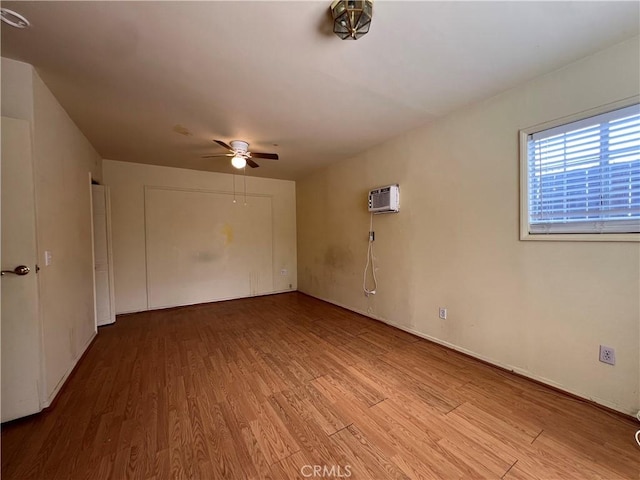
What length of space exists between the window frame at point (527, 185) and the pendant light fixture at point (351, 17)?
1.63 m

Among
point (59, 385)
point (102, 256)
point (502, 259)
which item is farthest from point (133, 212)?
point (502, 259)

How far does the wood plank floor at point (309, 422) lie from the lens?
133cm

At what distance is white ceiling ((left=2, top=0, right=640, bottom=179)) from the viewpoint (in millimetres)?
1382

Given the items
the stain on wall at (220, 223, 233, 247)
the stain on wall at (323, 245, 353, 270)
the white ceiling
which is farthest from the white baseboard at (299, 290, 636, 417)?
the stain on wall at (220, 223, 233, 247)

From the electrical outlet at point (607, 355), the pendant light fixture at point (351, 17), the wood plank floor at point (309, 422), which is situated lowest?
the wood plank floor at point (309, 422)

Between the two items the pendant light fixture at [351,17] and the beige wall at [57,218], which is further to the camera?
the beige wall at [57,218]

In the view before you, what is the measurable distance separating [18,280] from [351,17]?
2.70m

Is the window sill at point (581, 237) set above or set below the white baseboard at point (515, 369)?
above

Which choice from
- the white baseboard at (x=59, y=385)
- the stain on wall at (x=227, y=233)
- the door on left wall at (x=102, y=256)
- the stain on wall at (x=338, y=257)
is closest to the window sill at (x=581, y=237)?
the stain on wall at (x=338, y=257)

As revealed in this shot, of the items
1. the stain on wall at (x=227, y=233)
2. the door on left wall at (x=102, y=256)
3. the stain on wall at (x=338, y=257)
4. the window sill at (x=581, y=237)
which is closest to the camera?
the window sill at (x=581, y=237)

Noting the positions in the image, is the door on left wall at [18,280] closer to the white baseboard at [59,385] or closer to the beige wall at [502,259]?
the white baseboard at [59,385]

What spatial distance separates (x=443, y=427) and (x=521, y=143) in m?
2.27

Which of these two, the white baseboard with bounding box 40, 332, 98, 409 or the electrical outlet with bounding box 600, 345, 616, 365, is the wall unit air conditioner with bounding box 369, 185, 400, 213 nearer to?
the electrical outlet with bounding box 600, 345, 616, 365

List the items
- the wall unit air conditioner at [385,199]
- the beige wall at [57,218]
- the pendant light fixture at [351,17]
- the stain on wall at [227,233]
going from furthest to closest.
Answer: the stain on wall at [227,233] → the wall unit air conditioner at [385,199] → the beige wall at [57,218] → the pendant light fixture at [351,17]
